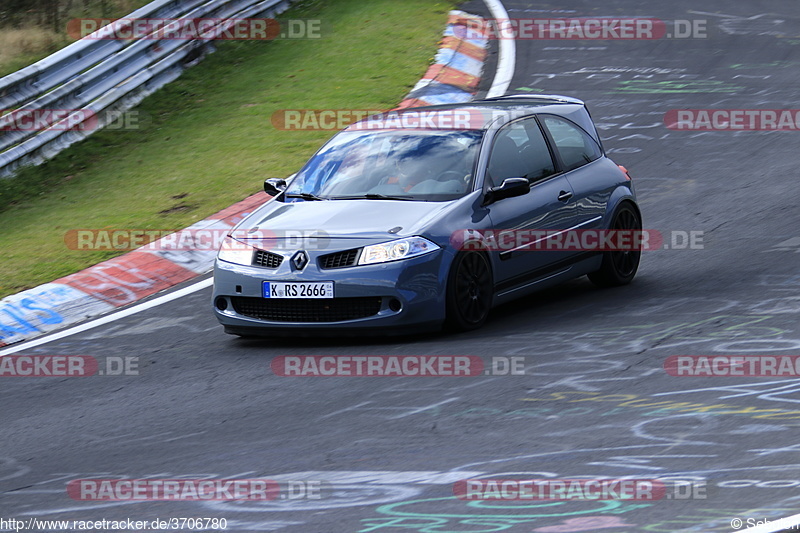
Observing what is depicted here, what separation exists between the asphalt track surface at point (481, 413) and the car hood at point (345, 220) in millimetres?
775

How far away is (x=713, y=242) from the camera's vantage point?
1120 cm

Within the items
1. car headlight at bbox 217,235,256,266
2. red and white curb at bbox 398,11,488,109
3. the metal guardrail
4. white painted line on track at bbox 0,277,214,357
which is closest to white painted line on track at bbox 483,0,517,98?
red and white curb at bbox 398,11,488,109

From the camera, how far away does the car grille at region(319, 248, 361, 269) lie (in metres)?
8.42

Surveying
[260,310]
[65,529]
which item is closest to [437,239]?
[260,310]

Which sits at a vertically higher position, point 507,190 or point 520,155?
point 520,155

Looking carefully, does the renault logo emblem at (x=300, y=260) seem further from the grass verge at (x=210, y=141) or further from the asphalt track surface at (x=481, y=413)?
the grass verge at (x=210, y=141)

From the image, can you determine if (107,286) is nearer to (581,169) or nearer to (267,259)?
(267,259)

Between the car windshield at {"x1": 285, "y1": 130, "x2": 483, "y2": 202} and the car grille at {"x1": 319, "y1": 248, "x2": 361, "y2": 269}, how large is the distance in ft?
2.49

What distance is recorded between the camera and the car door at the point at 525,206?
356 inches

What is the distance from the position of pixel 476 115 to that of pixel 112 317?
3.32 m

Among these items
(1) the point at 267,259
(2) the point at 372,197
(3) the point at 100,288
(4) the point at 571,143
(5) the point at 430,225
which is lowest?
(3) the point at 100,288

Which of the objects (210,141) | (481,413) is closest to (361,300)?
(481,413)

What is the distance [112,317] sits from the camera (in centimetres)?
1003

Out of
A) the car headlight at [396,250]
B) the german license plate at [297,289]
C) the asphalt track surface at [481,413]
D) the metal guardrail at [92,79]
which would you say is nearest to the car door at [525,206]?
the asphalt track surface at [481,413]
